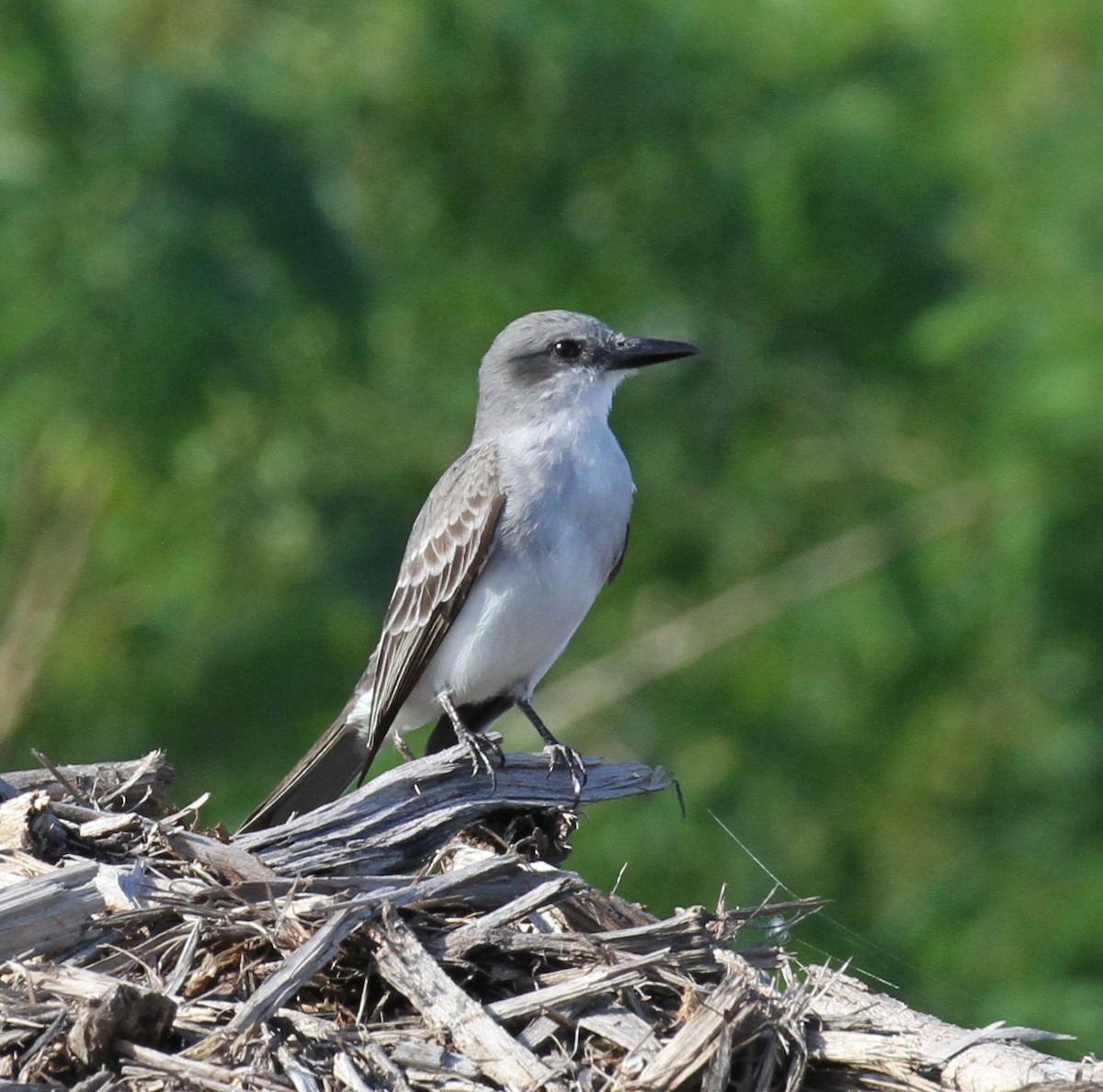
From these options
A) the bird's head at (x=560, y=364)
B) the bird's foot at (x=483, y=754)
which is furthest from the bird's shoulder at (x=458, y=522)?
the bird's foot at (x=483, y=754)

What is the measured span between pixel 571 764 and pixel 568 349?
2107 millimetres

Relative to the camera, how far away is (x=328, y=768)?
20.9 feet

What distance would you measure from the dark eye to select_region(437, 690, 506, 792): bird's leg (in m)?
1.53

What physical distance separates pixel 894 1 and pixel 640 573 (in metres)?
4.07

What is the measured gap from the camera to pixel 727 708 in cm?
1143

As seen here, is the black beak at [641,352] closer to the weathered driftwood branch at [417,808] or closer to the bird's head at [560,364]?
the bird's head at [560,364]

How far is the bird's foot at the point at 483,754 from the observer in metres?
5.18

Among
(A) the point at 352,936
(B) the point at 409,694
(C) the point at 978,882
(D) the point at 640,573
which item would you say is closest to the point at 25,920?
(A) the point at 352,936

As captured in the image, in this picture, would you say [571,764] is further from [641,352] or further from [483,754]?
A: [641,352]

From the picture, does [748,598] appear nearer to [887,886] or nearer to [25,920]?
[887,886]

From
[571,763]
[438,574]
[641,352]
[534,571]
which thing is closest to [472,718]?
[438,574]

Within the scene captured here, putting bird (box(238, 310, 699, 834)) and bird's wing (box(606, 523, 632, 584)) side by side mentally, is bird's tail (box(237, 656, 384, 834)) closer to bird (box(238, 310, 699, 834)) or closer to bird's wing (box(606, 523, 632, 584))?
bird (box(238, 310, 699, 834))

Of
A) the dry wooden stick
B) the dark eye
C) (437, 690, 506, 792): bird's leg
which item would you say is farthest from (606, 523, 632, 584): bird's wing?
the dry wooden stick

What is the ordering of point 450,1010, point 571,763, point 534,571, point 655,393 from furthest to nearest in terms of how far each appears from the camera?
point 655,393, point 534,571, point 571,763, point 450,1010
